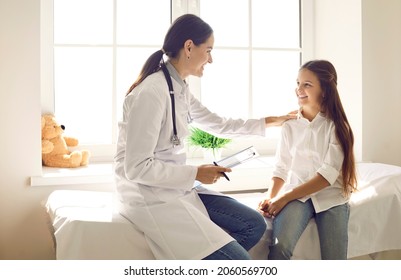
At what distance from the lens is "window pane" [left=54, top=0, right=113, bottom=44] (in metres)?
2.18

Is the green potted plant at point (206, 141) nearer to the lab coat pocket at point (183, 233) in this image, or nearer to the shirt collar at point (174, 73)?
the shirt collar at point (174, 73)

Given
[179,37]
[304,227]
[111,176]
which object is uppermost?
[179,37]

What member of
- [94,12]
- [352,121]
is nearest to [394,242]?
[352,121]

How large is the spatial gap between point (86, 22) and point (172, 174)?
46.2 inches

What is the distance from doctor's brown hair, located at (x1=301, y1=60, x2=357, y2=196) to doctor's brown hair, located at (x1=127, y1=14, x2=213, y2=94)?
0.43 meters

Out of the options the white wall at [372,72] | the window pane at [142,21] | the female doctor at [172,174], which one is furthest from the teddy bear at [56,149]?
the white wall at [372,72]

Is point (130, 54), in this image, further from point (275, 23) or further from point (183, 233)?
point (183, 233)

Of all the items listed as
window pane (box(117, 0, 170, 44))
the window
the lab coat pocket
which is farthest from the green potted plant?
the lab coat pocket

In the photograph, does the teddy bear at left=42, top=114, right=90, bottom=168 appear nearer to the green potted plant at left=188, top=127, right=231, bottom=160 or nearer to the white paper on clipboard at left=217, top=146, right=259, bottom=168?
the green potted plant at left=188, top=127, right=231, bottom=160

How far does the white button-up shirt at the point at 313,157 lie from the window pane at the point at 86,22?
1051 millimetres

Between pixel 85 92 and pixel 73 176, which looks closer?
pixel 73 176

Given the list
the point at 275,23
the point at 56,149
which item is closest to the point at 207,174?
the point at 56,149

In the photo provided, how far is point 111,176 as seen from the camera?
1931 mm
